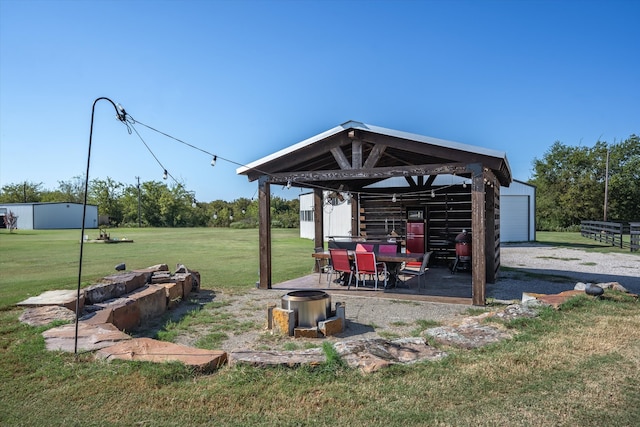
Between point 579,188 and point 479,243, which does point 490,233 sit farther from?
point 579,188

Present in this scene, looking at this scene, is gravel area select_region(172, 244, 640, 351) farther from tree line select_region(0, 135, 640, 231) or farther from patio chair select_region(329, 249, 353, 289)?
tree line select_region(0, 135, 640, 231)

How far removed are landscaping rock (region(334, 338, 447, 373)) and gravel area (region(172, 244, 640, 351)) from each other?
1047 mm

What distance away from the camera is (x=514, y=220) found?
22688 mm

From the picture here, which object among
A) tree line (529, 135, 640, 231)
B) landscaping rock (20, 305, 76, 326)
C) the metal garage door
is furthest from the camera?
tree line (529, 135, 640, 231)

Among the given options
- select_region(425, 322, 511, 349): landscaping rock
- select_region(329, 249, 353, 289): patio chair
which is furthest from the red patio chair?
select_region(425, 322, 511, 349): landscaping rock

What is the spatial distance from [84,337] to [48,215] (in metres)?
52.7

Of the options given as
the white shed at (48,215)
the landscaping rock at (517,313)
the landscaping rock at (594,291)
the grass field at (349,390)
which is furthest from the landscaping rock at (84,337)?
the white shed at (48,215)

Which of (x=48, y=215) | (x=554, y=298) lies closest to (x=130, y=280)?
(x=554, y=298)

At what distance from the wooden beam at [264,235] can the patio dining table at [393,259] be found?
116cm

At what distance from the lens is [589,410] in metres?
2.78

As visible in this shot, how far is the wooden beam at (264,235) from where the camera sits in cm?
880

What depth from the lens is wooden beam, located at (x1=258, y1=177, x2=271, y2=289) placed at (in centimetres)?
880

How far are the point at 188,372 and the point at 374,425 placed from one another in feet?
5.34

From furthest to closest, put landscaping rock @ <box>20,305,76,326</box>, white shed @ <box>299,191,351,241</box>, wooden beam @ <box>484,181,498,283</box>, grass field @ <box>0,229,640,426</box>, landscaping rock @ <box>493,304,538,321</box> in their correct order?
white shed @ <box>299,191,351,241</box> < wooden beam @ <box>484,181,498,283</box> < landscaping rock @ <box>493,304,538,321</box> < landscaping rock @ <box>20,305,76,326</box> < grass field @ <box>0,229,640,426</box>
